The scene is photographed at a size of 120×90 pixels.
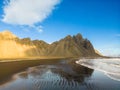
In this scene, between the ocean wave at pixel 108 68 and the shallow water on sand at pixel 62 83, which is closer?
the shallow water on sand at pixel 62 83

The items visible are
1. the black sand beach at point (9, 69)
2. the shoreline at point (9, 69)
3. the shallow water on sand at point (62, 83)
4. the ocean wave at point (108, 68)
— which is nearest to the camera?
the shallow water on sand at point (62, 83)

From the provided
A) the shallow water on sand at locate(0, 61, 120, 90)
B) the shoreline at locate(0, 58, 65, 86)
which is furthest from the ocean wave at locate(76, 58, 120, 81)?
the shoreline at locate(0, 58, 65, 86)

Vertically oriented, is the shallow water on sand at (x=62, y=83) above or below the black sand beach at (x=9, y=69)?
below

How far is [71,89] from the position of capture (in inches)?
598

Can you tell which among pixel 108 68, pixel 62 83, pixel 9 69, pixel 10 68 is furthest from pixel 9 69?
pixel 108 68

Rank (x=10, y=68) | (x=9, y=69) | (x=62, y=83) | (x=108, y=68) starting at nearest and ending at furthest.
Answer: (x=62, y=83)
(x=9, y=69)
(x=10, y=68)
(x=108, y=68)

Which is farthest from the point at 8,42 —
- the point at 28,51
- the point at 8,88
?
the point at 8,88

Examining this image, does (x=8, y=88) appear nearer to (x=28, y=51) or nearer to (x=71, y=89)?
(x=71, y=89)

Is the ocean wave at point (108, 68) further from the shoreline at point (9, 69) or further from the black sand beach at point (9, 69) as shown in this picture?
the black sand beach at point (9, 69)

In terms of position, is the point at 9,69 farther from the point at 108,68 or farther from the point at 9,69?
the point at 108,68

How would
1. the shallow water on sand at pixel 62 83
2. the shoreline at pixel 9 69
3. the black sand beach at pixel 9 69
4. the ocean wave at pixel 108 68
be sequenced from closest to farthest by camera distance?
the shallow water on sand at pixel 62 83 → the shoreline at pixel 9 69 → the black sand beach at pixel 9 69 → the ocean wave at pixel 108 68

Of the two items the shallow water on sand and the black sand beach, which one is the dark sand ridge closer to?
the black sand beach

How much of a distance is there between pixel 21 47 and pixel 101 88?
179769 mm

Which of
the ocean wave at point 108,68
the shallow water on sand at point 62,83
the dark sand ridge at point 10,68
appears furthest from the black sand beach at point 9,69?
the ocean wave at point 108,68
